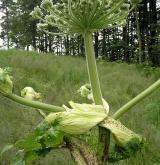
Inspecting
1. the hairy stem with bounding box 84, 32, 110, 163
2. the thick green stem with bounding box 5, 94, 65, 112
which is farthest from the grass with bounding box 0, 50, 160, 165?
the thick green stem with bounding box 5, 94, 65, 112

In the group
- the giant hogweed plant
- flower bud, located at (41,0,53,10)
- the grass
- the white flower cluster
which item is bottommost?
the grass

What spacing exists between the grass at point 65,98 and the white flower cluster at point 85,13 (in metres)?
0.51

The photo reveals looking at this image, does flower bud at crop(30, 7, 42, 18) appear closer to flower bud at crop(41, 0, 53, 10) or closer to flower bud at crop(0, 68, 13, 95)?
flower bud at crop(41, 0, 53, 10)

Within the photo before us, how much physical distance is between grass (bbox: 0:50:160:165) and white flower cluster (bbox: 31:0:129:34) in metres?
0.51

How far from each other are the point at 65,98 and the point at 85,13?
8269 millimetres

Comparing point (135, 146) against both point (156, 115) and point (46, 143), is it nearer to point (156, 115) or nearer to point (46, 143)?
point (46, 143)

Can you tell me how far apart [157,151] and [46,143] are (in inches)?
199

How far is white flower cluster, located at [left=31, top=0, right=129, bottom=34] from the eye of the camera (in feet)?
6.38

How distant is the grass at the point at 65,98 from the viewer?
6469mm

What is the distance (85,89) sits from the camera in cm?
237

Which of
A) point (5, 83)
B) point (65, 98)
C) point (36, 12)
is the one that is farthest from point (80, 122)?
point (65, 98)

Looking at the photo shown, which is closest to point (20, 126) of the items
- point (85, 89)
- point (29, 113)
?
point (29, 113)

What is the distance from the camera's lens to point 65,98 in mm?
10180

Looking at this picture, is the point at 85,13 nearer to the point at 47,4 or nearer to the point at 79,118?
the point at 47,4
